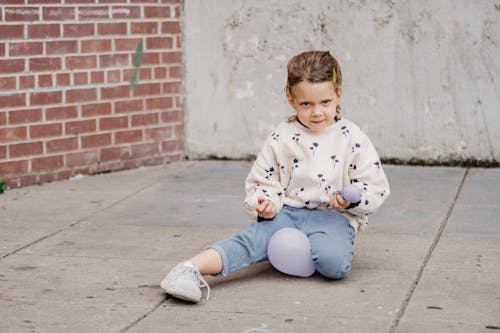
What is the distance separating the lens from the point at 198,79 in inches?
295

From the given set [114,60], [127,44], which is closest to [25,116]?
[114,60]

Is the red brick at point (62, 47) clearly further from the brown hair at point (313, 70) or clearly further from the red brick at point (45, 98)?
the brown hair at point (313, 70)

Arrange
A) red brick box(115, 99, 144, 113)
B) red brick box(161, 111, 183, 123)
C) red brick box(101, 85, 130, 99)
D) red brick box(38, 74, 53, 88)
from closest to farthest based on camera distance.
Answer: red brick box(38, 74, 53, 88), red brick box(101, 85, 130, 99), red brick box(115, 99, 144, 113), red brick box(161, 111, 183, 123)

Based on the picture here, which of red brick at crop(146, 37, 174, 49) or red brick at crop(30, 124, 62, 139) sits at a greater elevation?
red brick at crop(146, 37, 174, 49)

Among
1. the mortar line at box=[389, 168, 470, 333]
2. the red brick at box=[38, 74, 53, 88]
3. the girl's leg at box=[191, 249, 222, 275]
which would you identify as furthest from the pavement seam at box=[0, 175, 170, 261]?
the mortar line at box=[389, 168, 470, 333]

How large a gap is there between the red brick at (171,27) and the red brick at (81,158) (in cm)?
105

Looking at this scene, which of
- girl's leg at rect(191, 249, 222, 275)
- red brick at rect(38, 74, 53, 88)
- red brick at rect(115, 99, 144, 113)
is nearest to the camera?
girl's leg at rect(191, 249, 222, 275)

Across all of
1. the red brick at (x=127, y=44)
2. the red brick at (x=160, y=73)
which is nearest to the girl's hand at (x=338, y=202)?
the red brick at (x=127, y=44)

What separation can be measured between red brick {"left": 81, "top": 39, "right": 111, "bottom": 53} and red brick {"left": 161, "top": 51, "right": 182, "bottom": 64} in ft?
1.67

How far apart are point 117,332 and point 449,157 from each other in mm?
3948

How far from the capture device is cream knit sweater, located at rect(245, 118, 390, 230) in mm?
4469

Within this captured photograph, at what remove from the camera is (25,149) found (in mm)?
6641

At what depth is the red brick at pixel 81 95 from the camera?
6828 millimetres

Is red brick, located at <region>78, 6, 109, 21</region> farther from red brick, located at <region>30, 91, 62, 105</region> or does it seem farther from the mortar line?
the mortar line
